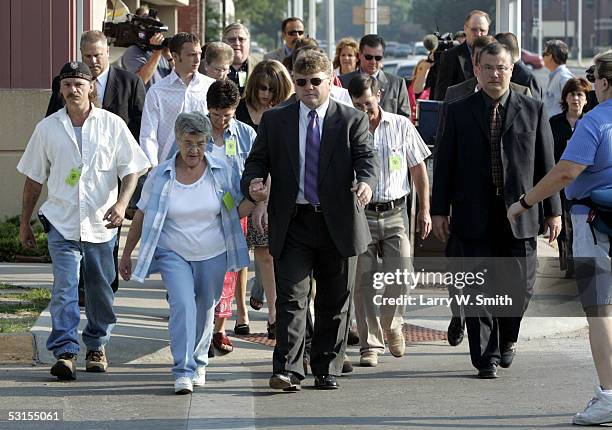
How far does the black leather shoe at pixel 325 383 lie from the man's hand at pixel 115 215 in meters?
1.55

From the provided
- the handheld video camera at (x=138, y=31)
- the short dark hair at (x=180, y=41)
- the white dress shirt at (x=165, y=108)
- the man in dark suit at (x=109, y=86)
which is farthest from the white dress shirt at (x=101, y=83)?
the handheld video camera at (x=138, y=31)

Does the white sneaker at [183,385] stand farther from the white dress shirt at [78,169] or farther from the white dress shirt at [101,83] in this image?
the white dress shirt at [101,83]

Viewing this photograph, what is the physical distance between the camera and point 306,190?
26.9ft

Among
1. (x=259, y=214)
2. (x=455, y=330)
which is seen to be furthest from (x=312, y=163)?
(x=455, y=330)

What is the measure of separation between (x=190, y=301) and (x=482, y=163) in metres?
2.05

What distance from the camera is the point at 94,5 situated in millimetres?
15812

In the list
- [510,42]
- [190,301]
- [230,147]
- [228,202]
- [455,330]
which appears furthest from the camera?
[510,42]

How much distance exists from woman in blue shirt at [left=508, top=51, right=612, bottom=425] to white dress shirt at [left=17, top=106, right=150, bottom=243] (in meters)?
2.82

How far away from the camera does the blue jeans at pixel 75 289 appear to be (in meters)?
8.57

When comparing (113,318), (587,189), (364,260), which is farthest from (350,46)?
(587,189)

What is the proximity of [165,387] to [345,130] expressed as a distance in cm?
193

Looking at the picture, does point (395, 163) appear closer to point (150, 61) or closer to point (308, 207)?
point (308, 207)

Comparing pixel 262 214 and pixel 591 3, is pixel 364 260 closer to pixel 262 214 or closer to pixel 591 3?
pixel 262 214

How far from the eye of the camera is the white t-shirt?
27.5 ft
